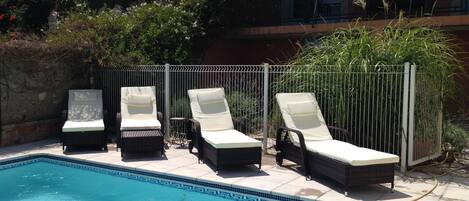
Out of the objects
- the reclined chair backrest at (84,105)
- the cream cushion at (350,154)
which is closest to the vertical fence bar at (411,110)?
the cream cushion at (350,154)

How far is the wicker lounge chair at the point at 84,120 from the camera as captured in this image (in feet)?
32.3

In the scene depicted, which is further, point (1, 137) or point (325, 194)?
point (1, 137)

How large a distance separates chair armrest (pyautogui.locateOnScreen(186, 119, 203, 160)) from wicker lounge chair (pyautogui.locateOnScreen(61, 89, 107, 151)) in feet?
6.34

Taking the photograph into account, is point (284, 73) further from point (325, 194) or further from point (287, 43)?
point (287, 43)

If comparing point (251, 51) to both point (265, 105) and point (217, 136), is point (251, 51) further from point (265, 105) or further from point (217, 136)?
point (217, 136)

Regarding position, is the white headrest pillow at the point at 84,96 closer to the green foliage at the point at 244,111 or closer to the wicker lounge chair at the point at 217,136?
the wicker lounge chair at the point at 217,136

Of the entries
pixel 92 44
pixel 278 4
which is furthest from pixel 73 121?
pixel 278 4

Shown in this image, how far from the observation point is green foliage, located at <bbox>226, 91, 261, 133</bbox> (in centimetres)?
1039

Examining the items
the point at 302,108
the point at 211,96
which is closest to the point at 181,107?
the point at 211,96

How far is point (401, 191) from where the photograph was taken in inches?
272

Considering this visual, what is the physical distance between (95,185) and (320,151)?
390 centimetres

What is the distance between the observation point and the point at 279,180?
7.54m

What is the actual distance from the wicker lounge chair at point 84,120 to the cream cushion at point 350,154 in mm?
4784

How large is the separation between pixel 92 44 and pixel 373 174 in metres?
8.65
